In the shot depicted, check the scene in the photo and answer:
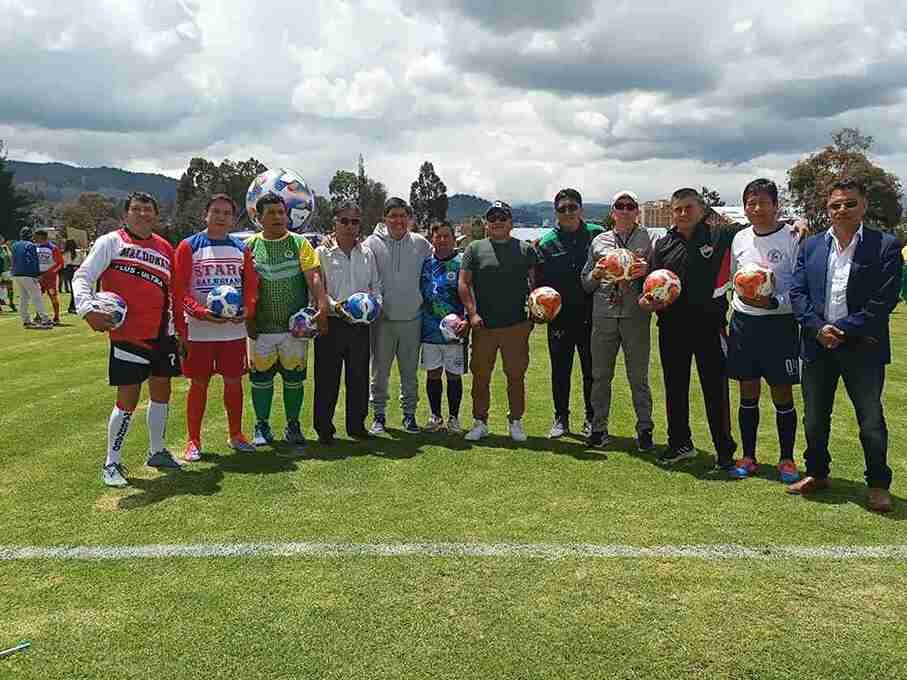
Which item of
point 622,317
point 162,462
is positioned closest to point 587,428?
point 622,317

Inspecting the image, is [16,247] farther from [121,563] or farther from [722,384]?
[722,384]

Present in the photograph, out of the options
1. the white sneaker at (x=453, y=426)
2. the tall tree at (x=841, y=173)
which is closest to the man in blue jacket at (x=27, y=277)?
the white sneaker at (x=453, y=426)

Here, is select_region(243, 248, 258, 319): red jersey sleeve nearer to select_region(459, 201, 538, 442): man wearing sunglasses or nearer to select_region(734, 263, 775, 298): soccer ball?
select_region(459, 201, 538, 442): man wearing sunglasses

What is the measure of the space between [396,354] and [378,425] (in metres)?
0.73

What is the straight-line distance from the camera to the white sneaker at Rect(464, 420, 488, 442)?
6699 millimetres

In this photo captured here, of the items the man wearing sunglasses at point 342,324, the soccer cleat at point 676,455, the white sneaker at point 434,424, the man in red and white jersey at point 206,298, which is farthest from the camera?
the white sneaker at point 434,424

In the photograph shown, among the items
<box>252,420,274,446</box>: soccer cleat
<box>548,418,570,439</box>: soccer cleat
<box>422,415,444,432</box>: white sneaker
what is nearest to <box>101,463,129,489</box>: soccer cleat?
<box>252,420,274,446</box>: soccer cleat

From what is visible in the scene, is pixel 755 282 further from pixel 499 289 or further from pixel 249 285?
pixel 249 285

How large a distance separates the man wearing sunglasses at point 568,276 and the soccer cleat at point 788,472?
1689 mm

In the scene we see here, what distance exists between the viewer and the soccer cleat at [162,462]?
18.9 feet

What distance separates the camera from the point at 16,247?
1572cm

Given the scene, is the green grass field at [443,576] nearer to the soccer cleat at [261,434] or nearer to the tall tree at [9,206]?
the soccer cleat at [261,434]

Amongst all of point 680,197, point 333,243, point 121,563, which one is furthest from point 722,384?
point 121,563

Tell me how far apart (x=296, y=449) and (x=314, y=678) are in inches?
139
